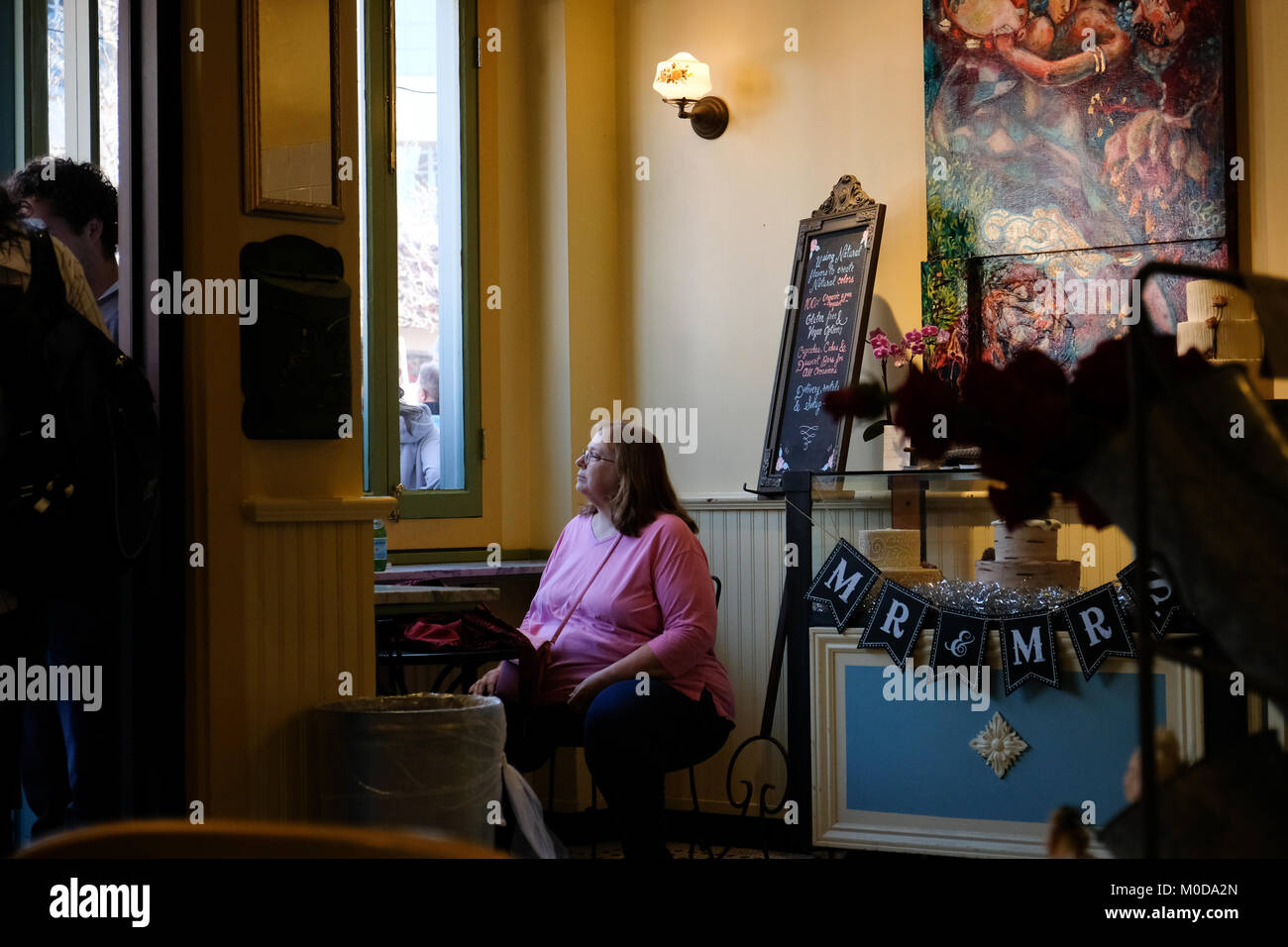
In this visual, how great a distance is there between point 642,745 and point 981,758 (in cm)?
101

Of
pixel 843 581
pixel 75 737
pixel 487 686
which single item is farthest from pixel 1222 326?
pixel 75 737

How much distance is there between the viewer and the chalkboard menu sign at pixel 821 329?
4.51 metres

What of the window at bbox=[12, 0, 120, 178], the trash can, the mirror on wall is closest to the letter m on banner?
the trash can

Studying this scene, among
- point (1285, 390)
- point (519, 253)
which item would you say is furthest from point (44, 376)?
point (1285, 390)

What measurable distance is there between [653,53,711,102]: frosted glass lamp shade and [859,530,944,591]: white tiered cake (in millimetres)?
1935

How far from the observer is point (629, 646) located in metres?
3.76

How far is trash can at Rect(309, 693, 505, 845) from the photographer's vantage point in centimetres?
272

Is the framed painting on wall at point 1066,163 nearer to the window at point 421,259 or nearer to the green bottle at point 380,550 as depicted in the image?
the window at point 421,259

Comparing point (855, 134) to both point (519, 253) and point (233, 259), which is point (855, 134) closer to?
point (519, 253)

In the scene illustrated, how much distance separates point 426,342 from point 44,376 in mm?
2545

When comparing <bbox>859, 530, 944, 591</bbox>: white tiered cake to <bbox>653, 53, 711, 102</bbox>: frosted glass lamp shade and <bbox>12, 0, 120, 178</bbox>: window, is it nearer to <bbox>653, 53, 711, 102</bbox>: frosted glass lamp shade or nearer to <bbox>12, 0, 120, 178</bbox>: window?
<bbox>653, 53, 711, 102</bbox>: frosted glass lamp shade

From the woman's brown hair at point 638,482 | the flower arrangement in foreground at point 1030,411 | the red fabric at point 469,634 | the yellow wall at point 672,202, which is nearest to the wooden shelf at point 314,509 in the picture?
the red fabric at point 469,634

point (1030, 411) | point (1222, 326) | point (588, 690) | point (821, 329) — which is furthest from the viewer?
point (821, 329)

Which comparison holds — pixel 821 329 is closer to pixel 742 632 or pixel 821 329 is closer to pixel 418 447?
pixel 742 632
